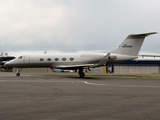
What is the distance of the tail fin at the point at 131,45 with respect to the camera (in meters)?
32.5

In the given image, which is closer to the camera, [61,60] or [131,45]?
[131,45]

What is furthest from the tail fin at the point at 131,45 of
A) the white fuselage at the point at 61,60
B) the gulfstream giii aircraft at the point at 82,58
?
the white fuselage at the point at 61,60

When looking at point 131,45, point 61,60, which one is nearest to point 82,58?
point 61,60

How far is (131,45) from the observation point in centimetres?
3256

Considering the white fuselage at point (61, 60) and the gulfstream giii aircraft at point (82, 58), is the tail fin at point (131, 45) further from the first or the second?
the white fuselage at point (61, 60)

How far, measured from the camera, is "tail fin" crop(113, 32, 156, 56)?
107 ft

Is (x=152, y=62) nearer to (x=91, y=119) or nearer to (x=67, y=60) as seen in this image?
(x=67, y=60)

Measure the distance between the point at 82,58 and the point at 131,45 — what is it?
19.1 feet

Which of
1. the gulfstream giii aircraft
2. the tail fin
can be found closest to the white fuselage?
the gulfstream giii aircraft

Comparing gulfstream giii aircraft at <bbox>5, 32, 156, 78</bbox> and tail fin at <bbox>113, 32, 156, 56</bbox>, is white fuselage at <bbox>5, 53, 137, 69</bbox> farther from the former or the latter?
tail fin at <bbox>113, 32, 156, 56</bbox>

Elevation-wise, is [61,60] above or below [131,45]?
below

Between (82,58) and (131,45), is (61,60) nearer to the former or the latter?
(82,58)

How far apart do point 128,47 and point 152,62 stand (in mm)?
43959

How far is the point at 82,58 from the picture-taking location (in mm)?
33188
